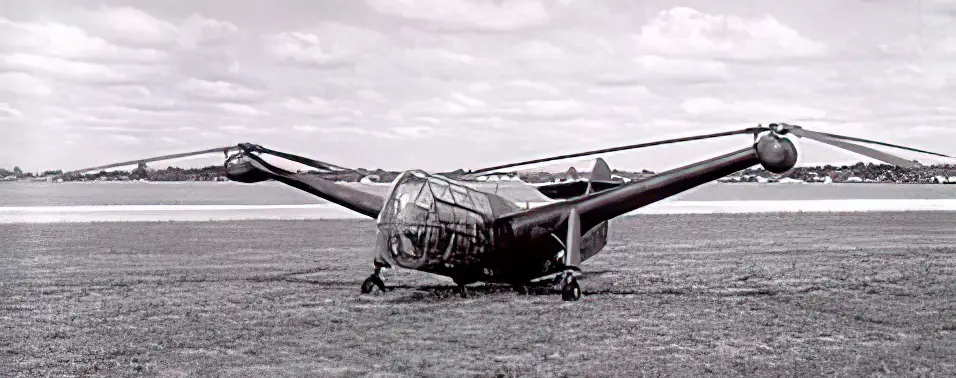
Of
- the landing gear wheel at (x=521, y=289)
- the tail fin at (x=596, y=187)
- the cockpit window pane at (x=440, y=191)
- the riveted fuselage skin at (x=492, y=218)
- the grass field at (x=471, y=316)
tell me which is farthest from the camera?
the tail fin at (x=596, y=187)

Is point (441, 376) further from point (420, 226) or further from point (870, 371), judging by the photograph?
point (870, 371)

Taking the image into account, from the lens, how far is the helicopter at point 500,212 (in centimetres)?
1548

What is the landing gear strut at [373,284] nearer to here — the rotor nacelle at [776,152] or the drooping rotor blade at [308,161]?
the drooping rotor blade at [308,161]

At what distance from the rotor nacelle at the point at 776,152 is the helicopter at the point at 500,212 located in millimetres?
18

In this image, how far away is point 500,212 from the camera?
17828 mm

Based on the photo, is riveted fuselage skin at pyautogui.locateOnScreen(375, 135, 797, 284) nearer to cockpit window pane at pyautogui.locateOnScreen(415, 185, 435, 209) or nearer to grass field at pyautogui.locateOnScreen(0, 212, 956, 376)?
cockpit window pane at pyautogui.locateOnScreen(415, 185, 435, 209)

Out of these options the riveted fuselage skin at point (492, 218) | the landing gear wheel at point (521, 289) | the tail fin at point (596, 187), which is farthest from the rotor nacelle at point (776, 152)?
the landing gear wheel at point (521, 289)

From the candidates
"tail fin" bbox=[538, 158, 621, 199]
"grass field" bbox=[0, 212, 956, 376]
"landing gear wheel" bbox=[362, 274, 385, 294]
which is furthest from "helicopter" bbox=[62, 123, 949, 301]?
"tail fin" bbox=[538, 158, 621, 199]

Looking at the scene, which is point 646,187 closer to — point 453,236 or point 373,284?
point 453,236

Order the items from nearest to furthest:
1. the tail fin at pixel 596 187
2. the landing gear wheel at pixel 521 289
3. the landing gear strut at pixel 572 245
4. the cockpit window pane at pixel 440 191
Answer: the cockpit window pane at pixel 440 191
the landing gear strut at pixel 572 245
the landing gear wheel at pixel 521 289
the tail fin at pixel 596 187

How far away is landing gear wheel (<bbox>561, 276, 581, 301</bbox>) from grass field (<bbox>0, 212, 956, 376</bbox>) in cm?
26

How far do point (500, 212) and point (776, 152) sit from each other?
5663 mm

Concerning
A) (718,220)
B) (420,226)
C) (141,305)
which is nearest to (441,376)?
(420,226)

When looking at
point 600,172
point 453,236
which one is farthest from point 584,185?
point 453,236
